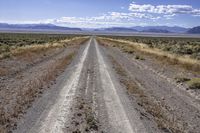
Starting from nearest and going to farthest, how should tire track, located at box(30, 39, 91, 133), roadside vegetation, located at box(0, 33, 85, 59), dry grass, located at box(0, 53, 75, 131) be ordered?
tire track, located at box(30, 39, 91, 133), dry grass, located at box(0, 53, 75, 131), roadside vegetation, located at box(0, 33, 85, 59)

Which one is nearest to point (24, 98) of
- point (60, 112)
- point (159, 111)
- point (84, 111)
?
point (60, 112)

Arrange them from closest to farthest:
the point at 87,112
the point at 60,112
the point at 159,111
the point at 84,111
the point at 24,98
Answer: the point at 60,112 → the point at 87,112 → the point at 84,111 → the point at 159,111 → the point at 24,98

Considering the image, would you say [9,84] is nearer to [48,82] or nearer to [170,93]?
[48,82]

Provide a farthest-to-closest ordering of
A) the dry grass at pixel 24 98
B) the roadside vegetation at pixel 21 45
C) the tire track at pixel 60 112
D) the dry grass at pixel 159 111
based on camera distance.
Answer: the roadside vegetation at pixel 21 45, the dry grass at pixel 159 111, the dry grass at pixel 24 98, the tire track at pixel 60 112

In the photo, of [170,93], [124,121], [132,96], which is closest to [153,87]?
[170,93]

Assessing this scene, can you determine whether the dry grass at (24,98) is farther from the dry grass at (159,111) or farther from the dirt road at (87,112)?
the dry grass at (159,111)

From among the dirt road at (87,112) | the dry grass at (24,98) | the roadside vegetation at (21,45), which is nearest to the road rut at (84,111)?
the dirt road at (87,112)

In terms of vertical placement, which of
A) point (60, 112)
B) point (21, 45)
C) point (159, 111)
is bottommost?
point (21, 45)

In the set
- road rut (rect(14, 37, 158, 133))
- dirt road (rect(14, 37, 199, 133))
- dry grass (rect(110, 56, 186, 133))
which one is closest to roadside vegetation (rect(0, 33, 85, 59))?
road rut (rect(14, 37, 158, 133))

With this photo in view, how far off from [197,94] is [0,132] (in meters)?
9.71

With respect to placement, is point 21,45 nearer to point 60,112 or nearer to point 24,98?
point 24,98

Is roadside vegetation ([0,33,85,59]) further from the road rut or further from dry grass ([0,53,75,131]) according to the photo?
the road rut

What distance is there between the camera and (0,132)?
25.6 ft

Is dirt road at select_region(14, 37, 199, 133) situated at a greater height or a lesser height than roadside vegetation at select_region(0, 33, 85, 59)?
greater
